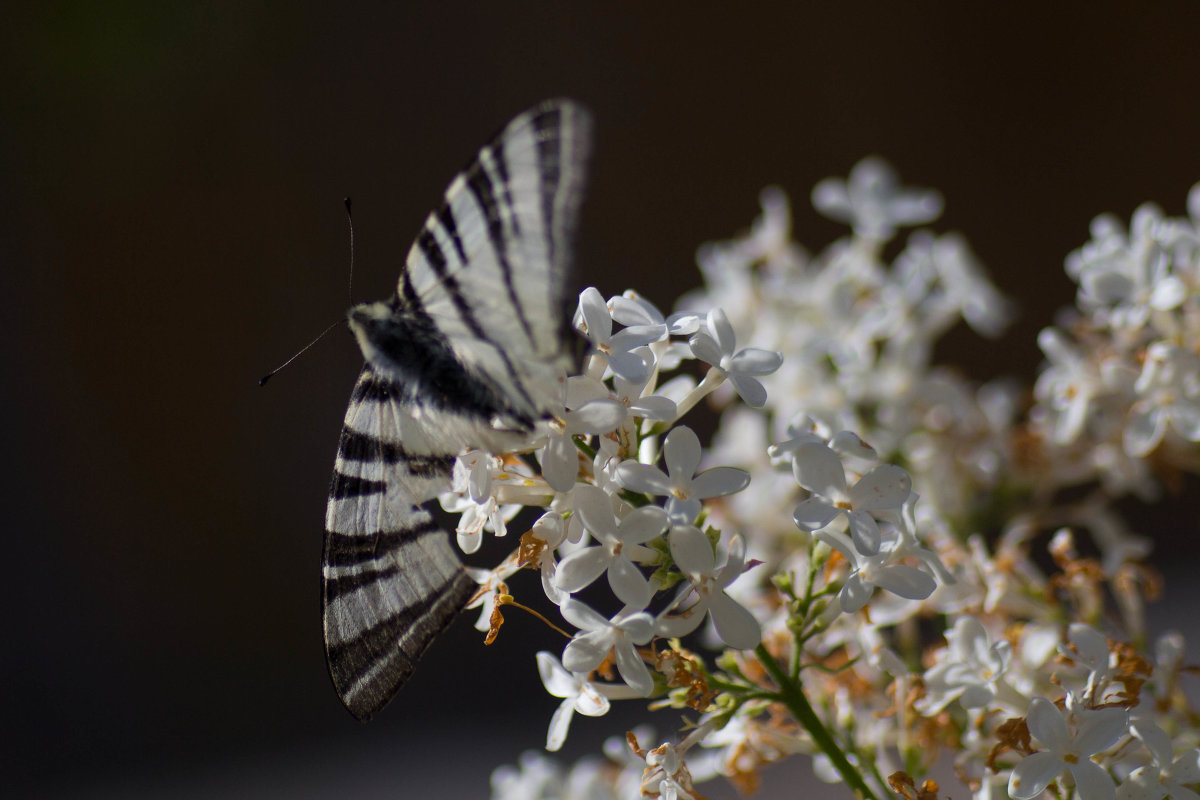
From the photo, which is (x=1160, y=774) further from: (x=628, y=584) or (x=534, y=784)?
(x=534, y=784)

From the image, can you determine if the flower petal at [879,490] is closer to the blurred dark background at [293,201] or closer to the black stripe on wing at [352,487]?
the black stripe on wing at [352,487]

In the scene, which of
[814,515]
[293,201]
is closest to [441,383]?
[814,515]

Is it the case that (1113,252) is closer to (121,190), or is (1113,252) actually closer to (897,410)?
(897,410)

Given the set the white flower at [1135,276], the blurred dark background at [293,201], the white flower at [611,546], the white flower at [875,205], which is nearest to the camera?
the white flower at [611,546]

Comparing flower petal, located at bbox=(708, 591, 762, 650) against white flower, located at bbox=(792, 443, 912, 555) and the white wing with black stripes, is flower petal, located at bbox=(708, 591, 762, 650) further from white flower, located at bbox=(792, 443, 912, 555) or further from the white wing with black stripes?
the white wing with black stripes

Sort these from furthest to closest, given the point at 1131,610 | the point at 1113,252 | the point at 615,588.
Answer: the point at 1131,610
the point at 1113,252
the point at 615,588

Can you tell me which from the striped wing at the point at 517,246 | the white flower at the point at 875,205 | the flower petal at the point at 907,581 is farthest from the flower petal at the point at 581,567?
the white flower at the point at 875,205

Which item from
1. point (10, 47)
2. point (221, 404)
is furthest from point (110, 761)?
point (10, 47)
